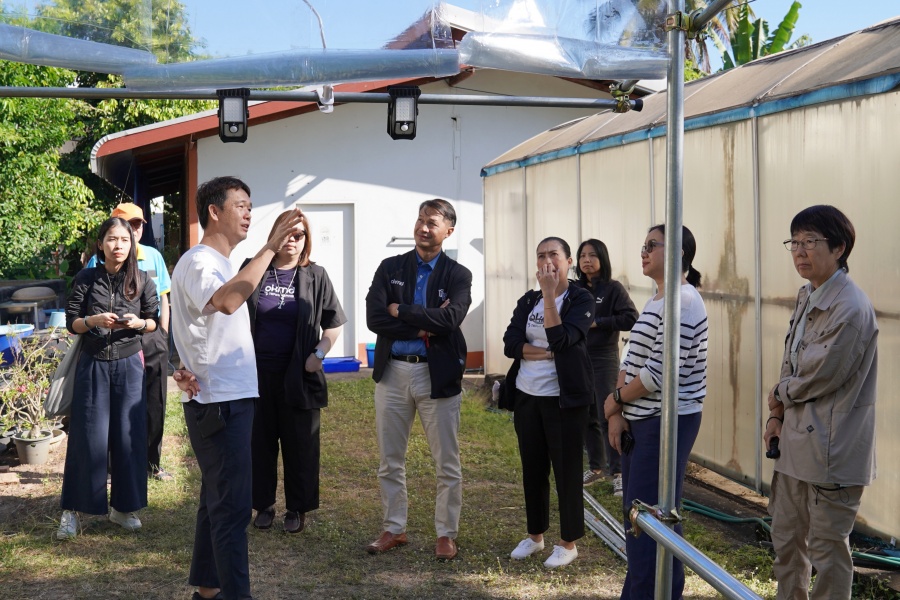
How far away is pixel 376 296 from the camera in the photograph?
202 inches

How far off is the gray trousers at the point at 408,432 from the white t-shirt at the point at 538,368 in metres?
0.42

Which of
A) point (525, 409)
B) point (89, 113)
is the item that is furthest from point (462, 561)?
point (89, 113)

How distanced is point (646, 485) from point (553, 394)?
100 cm

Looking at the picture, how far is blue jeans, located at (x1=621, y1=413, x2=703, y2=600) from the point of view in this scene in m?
3.80

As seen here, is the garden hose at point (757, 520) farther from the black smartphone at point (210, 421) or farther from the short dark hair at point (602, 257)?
the black smartphone at point (210, 421)

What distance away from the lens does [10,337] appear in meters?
7.82

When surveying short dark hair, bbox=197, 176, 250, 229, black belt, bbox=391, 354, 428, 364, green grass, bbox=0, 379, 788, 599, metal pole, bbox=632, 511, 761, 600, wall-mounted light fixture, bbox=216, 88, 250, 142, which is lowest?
green grass, bbox=0, 379, 788, 599

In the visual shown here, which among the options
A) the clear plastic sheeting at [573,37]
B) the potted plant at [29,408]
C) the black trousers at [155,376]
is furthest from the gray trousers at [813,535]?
the potted plant at [29,408]

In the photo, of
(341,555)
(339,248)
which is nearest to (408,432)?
(341,555)

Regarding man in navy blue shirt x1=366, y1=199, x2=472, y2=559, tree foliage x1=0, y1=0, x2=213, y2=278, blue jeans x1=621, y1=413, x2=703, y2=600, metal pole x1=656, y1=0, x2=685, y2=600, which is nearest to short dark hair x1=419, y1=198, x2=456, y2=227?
man in navy blue shirt x1=366, y1=199, x2=472, y2=559

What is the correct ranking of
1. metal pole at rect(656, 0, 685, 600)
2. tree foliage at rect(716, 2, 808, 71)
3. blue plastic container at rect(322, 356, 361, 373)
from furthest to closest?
tree foliage at rect(716, 2, 808, 71) → blue plastic container at rect(322, 356, 361, 373) → metal pole at rect(656, 0, 685, 600)

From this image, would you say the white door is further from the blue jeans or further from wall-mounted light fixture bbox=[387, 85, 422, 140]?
the blue jeans

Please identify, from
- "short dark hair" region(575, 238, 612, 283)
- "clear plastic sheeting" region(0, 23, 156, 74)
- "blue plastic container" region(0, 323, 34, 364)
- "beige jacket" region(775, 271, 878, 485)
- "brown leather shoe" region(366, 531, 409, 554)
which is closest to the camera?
"clear plastic sheeting" region(0, 23, 156, 74)

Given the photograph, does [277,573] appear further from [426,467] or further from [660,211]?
[660,211]
